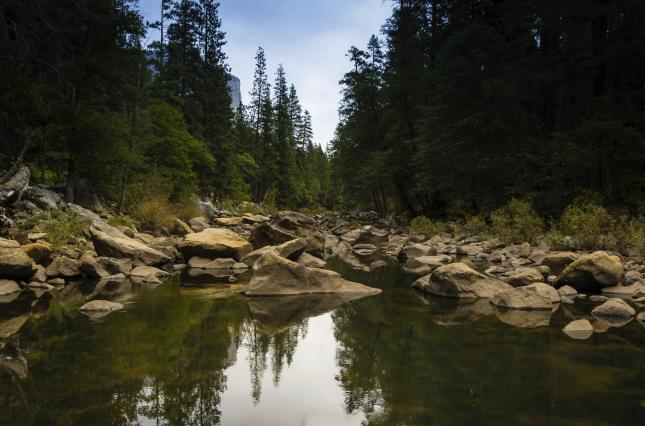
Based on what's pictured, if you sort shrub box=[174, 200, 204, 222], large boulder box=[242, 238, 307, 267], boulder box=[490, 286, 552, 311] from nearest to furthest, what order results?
1. boulder box=[490, 286, 552, 311]
2. large boulder box=[242, 238, 307, 267]
3. shrub box=[174, 200, 204, 222]

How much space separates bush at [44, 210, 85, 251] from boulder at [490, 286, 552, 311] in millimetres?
9257

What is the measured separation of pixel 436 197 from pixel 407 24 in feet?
34.3

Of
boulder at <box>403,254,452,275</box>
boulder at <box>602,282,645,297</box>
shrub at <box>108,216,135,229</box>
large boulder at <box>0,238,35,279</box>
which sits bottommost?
boulder at <box>602,282,645,297</box>

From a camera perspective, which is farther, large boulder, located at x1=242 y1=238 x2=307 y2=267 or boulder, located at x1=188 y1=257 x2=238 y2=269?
boulder, located at x1=188 y1=257 x2=238 y2=269

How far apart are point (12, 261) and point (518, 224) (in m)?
14.0

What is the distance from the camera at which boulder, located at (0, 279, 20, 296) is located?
807 centimetres

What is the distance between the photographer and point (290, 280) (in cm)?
883

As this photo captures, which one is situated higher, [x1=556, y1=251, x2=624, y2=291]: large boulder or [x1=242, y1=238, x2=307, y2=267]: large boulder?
[x1=242, y1=238, x2=307, y2=267]: large boulder

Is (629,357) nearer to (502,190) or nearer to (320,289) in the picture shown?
(320,289)

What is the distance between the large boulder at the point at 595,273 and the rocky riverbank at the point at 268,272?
0.06 ft

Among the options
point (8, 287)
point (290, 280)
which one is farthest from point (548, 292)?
point (8, 287)

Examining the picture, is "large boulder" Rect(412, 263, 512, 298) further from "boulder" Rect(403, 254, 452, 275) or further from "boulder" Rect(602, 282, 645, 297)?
"boulder" Rect(403, 254, 452, 275)

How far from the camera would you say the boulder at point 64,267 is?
376 inches

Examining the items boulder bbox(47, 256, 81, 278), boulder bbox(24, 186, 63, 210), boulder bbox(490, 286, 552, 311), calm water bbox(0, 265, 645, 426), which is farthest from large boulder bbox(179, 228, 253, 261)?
boulder bbox(490, 286, 552, 311)
